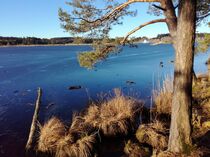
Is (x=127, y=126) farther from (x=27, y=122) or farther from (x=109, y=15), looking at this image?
(x=27, y=122)

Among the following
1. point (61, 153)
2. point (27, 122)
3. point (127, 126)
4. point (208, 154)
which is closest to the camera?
point (208, 154)

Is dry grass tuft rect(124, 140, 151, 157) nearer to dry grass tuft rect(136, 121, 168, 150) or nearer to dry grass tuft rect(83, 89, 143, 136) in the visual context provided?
dry grass tuft rect(136, 121, 168, 150)

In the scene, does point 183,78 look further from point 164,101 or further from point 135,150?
point 164,101

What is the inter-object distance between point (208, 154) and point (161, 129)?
7.84 feet

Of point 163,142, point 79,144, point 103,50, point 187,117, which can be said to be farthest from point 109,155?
point 103,50

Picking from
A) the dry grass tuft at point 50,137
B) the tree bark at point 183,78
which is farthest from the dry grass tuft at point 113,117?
the tree bark at point 183,78

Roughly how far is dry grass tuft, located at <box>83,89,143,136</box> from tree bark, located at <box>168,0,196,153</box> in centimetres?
304

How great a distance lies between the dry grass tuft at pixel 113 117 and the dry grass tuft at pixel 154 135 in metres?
0.90

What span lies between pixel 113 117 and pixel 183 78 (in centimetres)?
398

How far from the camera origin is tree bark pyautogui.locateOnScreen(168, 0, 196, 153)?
529 centimetres

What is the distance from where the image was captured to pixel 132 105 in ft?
33.9

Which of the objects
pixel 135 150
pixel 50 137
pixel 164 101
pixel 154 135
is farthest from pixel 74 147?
pixel 164 101

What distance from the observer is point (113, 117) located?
8953 millimetres

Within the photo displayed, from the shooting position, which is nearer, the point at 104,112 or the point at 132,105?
the point at 104,112
